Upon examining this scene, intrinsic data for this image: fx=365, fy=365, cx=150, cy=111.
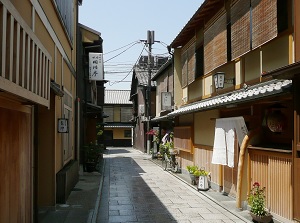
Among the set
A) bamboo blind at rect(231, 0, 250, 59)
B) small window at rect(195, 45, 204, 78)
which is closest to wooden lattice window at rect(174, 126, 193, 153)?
small window at rect(195, 45, 204, 78)

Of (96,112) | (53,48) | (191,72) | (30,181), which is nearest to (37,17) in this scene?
(53,48)

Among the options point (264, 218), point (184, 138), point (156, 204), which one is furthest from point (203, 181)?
point (264, 218)

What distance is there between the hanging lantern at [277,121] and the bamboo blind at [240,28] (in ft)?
9.33

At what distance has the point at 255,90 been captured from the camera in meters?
10.0

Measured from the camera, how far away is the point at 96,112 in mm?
27688

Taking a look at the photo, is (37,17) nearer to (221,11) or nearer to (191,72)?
(221,11)

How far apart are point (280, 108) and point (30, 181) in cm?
646

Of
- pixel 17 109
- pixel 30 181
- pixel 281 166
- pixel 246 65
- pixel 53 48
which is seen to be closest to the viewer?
pixel 17 109

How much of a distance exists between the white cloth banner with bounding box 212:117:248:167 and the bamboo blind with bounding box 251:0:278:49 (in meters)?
2.59

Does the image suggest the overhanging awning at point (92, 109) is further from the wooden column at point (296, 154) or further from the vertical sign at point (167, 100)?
the wooden column at point (296, 154)

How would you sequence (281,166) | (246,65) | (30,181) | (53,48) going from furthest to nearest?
(246,65)
(53,48)
(281,166)
(30,181)

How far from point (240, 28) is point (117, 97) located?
186 feet

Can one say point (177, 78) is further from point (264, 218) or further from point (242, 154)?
point (264, 218)

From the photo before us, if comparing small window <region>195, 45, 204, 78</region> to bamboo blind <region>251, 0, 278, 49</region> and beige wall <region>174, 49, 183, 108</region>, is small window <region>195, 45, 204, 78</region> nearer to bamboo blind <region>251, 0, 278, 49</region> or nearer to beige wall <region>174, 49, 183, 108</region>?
beige wall <region>174, 49, 183, 108</region>
